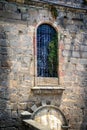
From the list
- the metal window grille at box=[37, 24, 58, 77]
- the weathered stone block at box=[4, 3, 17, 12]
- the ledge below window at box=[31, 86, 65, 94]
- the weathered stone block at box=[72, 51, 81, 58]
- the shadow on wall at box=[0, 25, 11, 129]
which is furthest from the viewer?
the weathered stone block at box=[72, 51, 81, 58]

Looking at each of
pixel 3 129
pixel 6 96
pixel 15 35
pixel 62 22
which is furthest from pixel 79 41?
pixel 3 129

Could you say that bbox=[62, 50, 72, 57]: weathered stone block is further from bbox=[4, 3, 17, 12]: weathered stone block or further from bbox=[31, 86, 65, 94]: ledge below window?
bbox=[4, 3, 17, 12]: weathered stone block

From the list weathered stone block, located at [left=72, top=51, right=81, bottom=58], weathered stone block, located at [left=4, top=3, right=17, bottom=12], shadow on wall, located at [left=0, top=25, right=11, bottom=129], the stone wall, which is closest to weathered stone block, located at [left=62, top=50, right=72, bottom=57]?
the stone wall

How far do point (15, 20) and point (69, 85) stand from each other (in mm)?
3257

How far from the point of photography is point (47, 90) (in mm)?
10992

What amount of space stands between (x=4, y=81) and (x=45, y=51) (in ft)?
6.85

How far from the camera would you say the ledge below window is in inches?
424

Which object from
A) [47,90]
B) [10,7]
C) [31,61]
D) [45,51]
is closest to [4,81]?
[31,61]

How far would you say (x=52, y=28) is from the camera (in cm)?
1152

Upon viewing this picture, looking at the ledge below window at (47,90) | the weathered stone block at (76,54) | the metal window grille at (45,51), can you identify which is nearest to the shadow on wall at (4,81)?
the ledge below window at (47,90)

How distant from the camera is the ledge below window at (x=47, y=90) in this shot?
10.8 meters

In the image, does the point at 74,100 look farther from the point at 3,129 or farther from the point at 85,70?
the point at 3,129

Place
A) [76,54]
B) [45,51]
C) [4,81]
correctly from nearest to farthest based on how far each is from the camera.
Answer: [4,81] → [45,51] → [76,54]

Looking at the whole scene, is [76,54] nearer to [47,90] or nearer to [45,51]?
[45,51]
